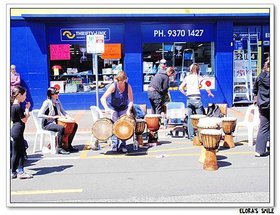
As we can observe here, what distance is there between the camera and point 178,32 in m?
13.4

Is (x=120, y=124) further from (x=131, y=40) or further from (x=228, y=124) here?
(x=131, y=40)

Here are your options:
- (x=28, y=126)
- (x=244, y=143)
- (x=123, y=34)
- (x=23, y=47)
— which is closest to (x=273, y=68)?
(x=244, y=143)

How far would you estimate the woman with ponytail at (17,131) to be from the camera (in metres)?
5.98

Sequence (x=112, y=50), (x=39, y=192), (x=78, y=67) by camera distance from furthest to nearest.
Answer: (x=78, y=67)
(x=112, y=50)
(x=39, y=192)

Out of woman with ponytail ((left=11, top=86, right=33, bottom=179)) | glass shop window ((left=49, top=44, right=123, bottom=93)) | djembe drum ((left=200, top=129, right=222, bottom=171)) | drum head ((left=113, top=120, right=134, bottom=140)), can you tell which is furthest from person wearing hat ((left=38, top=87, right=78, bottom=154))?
glass shop window ((left=49, top=44, right=123, bottom=93))

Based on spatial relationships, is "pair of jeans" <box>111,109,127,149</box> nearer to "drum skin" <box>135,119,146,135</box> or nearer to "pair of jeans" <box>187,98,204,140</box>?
"drum skin" <box>135,119,146,135</box>

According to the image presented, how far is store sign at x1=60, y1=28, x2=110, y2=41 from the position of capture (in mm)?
13172

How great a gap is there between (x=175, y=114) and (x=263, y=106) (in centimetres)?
296

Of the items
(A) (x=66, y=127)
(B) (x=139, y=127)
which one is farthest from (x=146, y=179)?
(A) (x=66, y=127)

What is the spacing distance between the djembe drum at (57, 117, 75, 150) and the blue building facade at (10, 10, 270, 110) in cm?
544

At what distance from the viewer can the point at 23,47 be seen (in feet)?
42.9

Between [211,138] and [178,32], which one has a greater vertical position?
[178,32]

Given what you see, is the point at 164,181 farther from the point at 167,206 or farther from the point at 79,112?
the point at 79,112

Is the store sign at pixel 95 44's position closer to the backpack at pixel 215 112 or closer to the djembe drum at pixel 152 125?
the djembe drum at pixel 152 125
